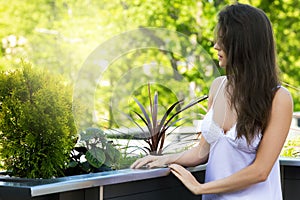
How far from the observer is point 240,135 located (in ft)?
8.03

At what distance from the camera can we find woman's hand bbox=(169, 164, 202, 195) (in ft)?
8.04

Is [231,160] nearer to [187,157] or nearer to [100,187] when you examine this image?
[187,157]

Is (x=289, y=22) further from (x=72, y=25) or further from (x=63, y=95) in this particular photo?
(x=63, y=95)

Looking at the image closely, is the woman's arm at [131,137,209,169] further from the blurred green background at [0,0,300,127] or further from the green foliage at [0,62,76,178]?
the blurred green background at [0,0,300,127]

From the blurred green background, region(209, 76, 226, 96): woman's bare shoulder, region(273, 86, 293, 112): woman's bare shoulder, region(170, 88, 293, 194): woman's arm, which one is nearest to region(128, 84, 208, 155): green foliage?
region(209, 76, 226, 96): woman's bare shoulder

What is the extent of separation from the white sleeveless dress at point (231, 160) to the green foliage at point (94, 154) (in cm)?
37

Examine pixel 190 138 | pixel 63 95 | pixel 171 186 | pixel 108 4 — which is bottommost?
pixel 171 186

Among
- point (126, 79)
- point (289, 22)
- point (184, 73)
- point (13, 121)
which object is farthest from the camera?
point (289, 22)

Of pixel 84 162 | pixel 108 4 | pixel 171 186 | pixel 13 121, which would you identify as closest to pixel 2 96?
pixel 13 121

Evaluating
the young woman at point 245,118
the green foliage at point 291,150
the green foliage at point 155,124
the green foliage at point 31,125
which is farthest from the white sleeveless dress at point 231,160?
the green foliage at point 291,150

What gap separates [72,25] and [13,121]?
8.38 metres

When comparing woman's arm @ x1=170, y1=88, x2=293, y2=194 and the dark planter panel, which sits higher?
woman's arm @ x1=170, y1=88, x2=293, y2=194

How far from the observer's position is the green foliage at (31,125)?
2393 millimetres

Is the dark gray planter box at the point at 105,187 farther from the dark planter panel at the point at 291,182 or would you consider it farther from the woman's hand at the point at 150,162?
the dark planter panel at the point at 291,182
